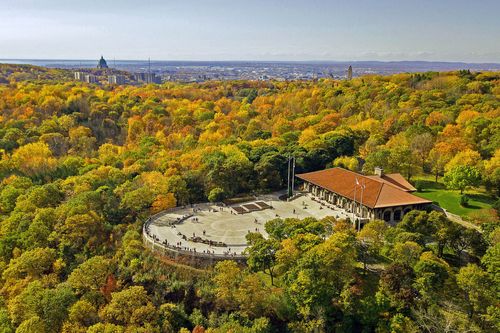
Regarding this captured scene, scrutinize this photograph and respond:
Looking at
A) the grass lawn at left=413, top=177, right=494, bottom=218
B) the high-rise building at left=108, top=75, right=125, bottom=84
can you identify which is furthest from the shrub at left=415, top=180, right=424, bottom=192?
the high-rise building at left=108, top=75, right=125, bottom=84

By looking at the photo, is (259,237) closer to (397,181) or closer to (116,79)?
(397,181)

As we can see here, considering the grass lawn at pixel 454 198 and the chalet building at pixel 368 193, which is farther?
the grass lawn at pixel 454 198

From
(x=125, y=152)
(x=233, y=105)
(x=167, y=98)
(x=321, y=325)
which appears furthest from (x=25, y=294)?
(x=167, y=98)

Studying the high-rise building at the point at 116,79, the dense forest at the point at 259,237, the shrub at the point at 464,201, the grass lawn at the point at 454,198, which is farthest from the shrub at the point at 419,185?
the high-rise building at the point at 116,79

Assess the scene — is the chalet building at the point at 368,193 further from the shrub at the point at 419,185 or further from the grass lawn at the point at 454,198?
the grass lawn at the point at 454,198

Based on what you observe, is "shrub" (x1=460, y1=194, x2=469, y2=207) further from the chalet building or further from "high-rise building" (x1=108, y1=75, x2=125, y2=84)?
"high-rise building" (x1=108, y1=75, x2=125, y2=84)

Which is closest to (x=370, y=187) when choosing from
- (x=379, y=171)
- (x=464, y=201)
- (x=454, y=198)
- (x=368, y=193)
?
(x=368, y=193)
